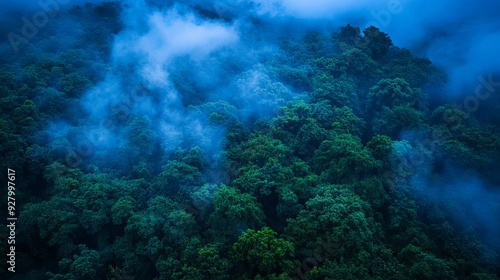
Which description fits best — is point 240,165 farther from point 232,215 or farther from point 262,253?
point 262,253

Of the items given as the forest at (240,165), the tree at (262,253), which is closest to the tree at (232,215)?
the forest at (240,165)

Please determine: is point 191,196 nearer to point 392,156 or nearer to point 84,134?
point 84,134

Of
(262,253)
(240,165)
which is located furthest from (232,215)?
(240,165)

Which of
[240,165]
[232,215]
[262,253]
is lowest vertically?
[262,253]

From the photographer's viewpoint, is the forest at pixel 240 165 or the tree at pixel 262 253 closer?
the tree at pixel 262 253

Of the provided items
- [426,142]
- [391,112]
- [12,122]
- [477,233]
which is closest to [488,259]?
[477,233]

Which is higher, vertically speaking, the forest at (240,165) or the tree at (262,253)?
the forest at (240,165)

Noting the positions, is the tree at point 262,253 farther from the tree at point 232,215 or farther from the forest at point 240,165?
the tree at point 232,215

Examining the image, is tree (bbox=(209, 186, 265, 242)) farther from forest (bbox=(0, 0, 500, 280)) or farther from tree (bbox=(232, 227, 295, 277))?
tree (bbox=(232, 227, 295, 277))

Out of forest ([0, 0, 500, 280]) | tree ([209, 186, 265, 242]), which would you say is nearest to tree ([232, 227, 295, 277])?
forest ([0, 0, 500, 280])

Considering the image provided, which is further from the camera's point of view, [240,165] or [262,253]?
[240,165]
